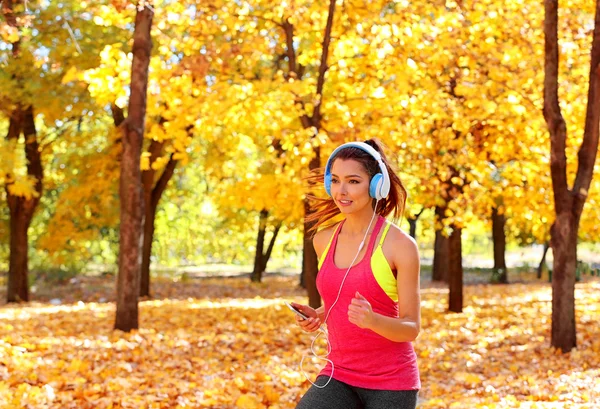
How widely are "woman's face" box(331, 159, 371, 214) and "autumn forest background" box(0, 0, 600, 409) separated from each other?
4.40 meters

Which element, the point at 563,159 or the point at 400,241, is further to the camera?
the point at 563,159

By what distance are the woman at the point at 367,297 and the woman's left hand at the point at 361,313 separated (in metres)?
0.05

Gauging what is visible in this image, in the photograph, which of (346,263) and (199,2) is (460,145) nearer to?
(199,2)

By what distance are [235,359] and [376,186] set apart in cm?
Answer: 767

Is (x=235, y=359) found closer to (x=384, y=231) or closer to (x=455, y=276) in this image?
(x=384, y=231)

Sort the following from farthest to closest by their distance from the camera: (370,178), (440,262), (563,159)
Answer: (440,262), (563,159), (370,178)

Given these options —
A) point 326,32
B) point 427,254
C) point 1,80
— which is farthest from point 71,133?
point 427,254

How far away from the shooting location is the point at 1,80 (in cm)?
1769

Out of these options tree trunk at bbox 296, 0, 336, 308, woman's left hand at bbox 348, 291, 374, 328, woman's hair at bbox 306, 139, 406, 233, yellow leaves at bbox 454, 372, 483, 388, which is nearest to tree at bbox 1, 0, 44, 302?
tree trunk at bbox 296, 0, 336, 308

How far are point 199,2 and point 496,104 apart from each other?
5134mm

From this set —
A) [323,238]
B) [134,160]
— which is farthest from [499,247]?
[323,238]

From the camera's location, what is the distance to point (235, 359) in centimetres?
1091

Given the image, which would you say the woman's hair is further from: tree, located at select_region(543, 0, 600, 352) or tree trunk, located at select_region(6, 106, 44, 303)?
tree trunk, located at select_region(6, 106, 44, 303)

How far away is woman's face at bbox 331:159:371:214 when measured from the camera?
12.1ft
